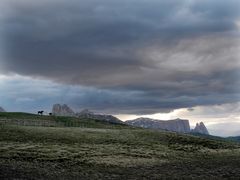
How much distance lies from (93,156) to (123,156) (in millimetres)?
5436

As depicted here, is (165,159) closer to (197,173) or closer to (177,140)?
(197,173)

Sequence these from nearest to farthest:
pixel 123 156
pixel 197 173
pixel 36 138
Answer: pixel 197 173 → pixel 123 156 → pixel 36 138

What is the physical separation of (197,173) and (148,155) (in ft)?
63.7

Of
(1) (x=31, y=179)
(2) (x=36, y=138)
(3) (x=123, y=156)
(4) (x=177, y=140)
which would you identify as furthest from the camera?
(4) (x=177, y=140)

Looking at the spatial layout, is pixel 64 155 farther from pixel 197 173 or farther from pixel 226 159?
pixel 226 159

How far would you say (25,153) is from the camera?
227ft

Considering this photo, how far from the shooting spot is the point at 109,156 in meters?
73.3

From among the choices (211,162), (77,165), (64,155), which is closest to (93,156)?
(64,155)

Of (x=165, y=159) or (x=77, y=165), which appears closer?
(x=77, y=165)

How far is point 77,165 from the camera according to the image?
63.1 metres

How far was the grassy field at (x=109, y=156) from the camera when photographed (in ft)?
186

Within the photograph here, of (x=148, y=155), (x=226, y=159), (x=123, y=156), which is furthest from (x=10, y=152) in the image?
(x=226, y=159)

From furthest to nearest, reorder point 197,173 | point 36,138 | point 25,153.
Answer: point 36,138
point 25,153
point 197,173

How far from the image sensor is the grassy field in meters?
56.8
